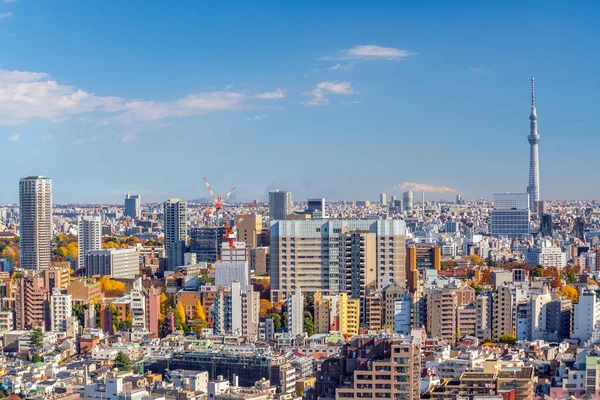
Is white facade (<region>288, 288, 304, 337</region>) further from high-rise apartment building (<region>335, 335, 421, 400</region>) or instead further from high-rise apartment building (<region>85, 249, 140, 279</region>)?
high-rise apartment building (<region>85, 249, 140, 279</region>)

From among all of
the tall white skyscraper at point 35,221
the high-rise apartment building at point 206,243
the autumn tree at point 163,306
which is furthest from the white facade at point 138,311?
the tall white skyscraper at point 35,221

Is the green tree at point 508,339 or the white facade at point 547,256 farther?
the white facade at point 547,256

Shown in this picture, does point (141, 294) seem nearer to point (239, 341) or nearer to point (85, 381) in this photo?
point (239, 341)

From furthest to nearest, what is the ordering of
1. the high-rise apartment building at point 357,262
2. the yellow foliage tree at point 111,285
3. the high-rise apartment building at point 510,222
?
the high-rise apartment building at point 510,222, the yellow foliage tree at point 111,285, the high-rise apartment building at point 357,262

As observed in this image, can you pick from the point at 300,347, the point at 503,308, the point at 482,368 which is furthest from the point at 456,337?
the point at 482,368

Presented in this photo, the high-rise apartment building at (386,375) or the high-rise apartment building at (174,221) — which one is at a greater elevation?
the high-rise apartment building at (174,221)

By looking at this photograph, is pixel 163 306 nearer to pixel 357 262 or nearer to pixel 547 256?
pixel 357 262

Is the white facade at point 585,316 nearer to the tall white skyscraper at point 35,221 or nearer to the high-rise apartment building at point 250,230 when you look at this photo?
the high-rise apartment building at point 250,230
